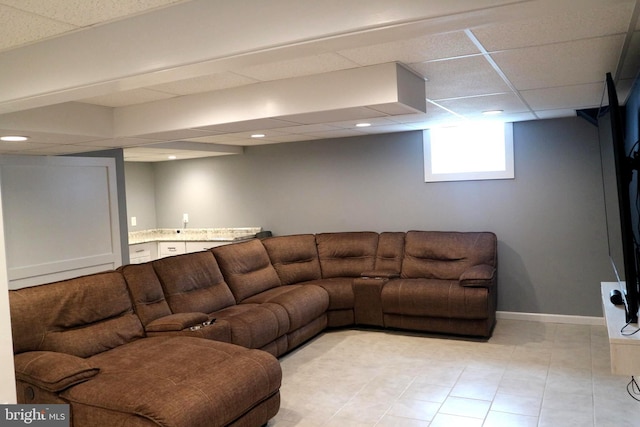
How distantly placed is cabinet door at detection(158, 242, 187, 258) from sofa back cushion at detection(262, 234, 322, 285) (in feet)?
5.61

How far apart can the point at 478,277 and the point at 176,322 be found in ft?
8.82

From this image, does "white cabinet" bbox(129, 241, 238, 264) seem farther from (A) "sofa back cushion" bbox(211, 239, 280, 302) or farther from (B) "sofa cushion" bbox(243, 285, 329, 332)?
(B) "sofa cushion" bbox(243, 285, 329, 332)

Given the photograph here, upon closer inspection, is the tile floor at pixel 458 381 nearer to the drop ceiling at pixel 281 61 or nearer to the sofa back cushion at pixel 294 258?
the sofa back cushion at pixel 294 258

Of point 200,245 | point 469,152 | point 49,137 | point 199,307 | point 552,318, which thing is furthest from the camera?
point 200,245

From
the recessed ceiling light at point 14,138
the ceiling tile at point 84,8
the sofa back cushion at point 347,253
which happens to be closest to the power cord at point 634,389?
the sofa back cushion at point 347,253

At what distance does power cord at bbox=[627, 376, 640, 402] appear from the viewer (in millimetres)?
3340

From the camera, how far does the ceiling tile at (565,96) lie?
136 inches

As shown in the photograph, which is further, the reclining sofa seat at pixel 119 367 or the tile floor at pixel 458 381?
the tile floor at pixel 458 381

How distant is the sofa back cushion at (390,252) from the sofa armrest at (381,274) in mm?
95

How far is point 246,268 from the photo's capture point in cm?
496

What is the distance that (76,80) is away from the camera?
203 cm

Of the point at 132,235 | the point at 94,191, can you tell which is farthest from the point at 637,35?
the point at 132,235

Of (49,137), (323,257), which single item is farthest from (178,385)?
(323,257)

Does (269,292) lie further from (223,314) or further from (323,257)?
(323,257)
